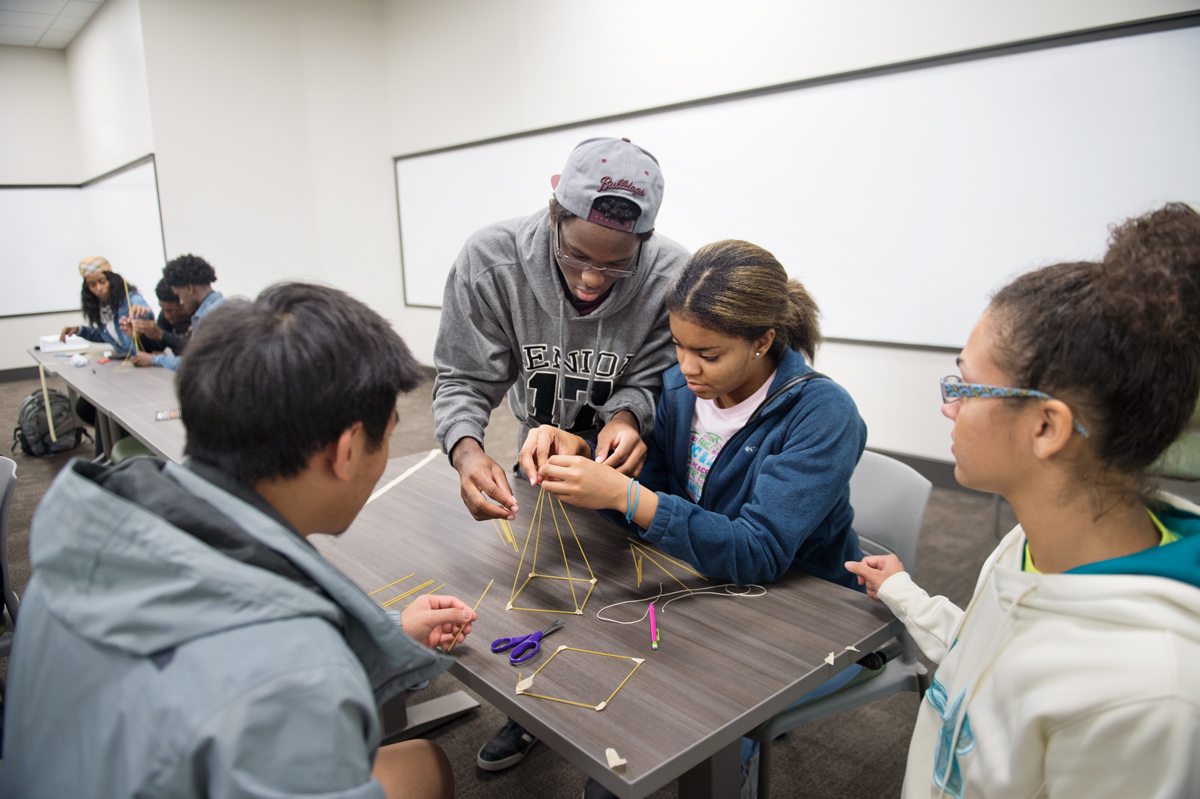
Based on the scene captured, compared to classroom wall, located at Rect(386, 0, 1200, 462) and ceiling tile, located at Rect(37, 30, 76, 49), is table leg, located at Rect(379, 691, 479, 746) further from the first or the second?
ceiling tile, located at Rect(37, 30, 76, 49)

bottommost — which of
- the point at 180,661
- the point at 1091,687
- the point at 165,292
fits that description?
the point at 1091,687

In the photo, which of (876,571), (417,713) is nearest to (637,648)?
(876,571)

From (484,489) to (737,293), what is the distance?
28.1 inches

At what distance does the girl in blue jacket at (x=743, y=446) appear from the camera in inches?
54.8

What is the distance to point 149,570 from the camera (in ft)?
2.35

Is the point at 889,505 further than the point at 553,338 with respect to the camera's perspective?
No

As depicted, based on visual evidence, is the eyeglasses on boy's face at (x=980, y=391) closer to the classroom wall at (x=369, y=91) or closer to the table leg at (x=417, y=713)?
the table leg at (x=417, y=713)

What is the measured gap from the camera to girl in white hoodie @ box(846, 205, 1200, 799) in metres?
0.78

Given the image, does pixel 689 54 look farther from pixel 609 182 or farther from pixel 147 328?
pixel 147 328

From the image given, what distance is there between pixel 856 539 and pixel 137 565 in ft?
4.64

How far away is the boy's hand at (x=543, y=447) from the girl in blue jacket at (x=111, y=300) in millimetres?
4346

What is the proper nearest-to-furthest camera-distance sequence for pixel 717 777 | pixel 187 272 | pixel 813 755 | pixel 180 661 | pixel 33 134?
pixel 180 661
pixel 717 777
pixel 813 755
pixel 187 272
pixel 33 134

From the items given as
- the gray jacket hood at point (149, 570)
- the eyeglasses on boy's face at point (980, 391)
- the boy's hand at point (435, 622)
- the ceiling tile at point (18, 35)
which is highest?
the ceiling tile at point (18, 35)

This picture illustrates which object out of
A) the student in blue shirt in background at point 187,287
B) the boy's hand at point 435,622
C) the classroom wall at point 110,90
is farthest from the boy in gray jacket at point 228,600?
the classroom wall at point 110,90
